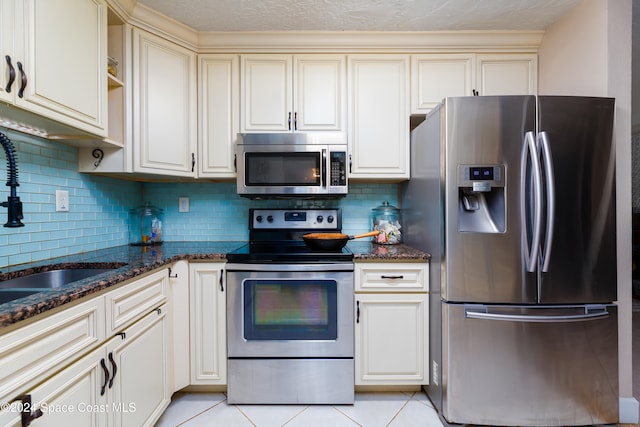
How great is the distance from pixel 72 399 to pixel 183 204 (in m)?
1.54

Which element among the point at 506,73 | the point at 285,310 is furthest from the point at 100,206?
the point at 506,73

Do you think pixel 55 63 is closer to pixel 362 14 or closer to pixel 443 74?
pixel 362 14

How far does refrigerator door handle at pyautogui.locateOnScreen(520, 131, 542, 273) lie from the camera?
1376 mm

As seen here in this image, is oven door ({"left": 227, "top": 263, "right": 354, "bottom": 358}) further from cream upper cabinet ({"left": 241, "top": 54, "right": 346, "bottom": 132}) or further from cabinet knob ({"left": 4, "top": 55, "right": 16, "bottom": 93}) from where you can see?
cabinet knob ({"left": 4, "top": 55, "right": 16, "bottom": 93})

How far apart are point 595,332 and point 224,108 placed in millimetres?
2487

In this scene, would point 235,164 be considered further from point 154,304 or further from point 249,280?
point 154,304

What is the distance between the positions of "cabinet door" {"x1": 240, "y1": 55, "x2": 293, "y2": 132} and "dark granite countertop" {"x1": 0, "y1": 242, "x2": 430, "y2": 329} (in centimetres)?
92

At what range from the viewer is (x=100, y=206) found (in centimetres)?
187

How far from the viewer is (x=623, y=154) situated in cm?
153

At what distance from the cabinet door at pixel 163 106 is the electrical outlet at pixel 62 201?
0.37 metres

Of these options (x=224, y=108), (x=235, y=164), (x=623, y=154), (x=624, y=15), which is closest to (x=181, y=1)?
(x=224, y=108)

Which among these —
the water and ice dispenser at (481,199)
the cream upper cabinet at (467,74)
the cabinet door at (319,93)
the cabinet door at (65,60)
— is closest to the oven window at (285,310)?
the water and ice dispenser at (481,199)

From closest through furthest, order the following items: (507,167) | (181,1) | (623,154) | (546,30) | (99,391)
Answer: (99,391) < (507,167) < (623,154) < (181,1) < (546,30)

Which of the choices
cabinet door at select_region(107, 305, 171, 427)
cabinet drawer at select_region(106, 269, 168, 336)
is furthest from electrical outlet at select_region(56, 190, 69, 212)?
cabinet door at select_region(107, 305, 171, 427)
